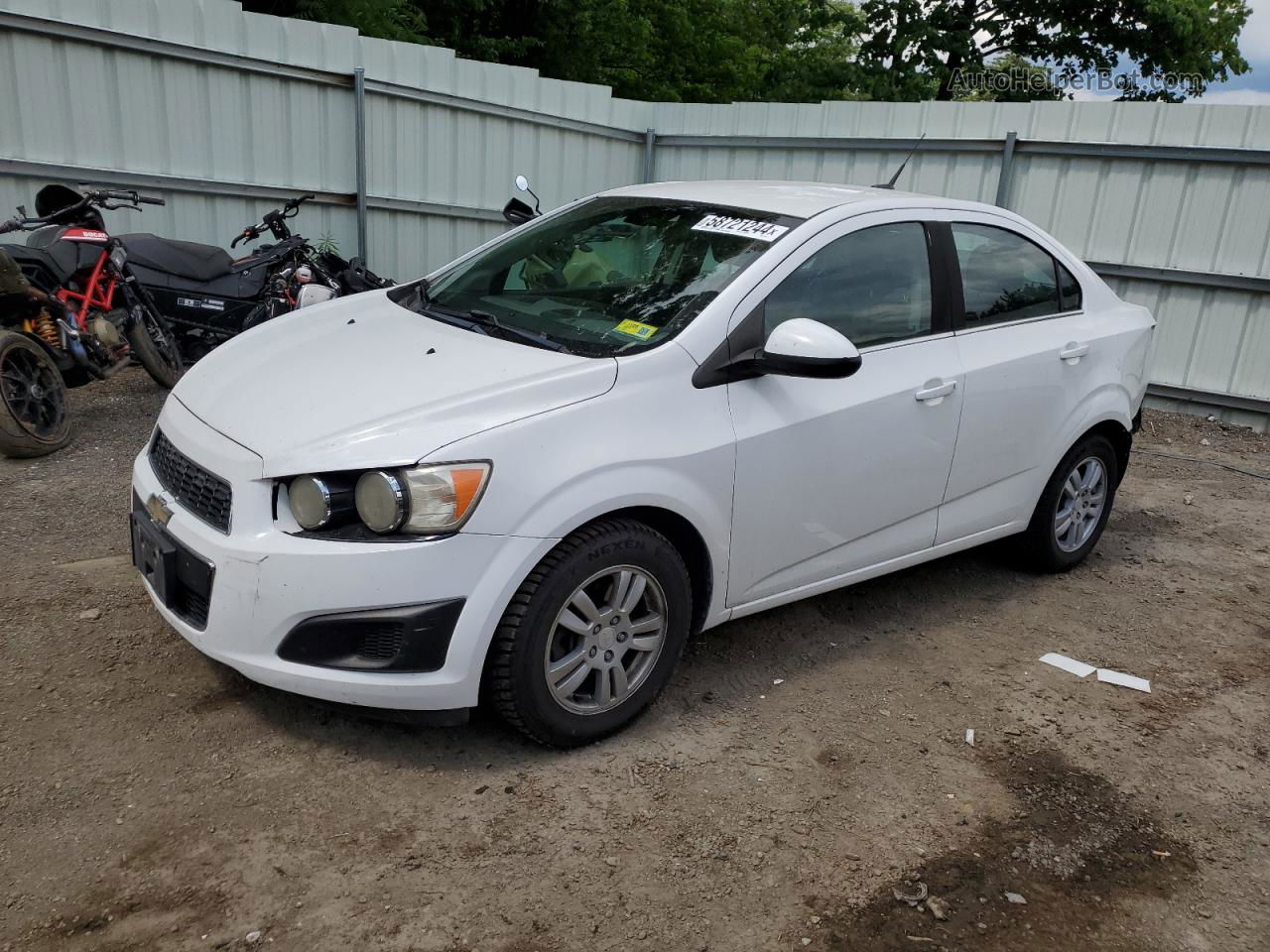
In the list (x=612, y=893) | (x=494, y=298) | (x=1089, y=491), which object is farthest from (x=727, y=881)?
(x=1089, y=491)

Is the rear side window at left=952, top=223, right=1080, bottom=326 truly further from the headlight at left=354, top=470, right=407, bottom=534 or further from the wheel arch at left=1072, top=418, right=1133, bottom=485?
the headlight at left=354, top=470, right=407, bottom=534

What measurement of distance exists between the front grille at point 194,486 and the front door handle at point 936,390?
2.32 m

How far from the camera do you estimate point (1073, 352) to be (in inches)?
173

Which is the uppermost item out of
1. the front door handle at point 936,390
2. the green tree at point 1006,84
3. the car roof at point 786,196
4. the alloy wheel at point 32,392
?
the green tree at point 1006,84

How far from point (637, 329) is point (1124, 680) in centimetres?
231

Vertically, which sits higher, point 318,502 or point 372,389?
point 372,389

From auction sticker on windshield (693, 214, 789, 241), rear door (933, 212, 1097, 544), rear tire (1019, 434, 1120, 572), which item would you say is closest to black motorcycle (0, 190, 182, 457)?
auction sticker on windshield (693, 214, 789, 241)

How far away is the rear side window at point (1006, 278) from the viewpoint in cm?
409

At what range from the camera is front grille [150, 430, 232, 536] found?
9.34 feet

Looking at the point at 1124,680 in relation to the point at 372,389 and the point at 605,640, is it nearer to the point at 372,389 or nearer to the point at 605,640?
the point at 605,640

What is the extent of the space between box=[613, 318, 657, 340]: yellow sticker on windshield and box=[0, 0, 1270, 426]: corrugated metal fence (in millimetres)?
5168

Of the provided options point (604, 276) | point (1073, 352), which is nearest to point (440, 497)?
point (604, 276)

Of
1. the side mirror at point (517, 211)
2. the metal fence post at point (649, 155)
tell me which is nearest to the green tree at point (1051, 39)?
the metal fence post at point (649, 155)

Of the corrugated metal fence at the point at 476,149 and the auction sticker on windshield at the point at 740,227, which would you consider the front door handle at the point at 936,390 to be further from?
the corrugated metal fence at the point at 476,149
